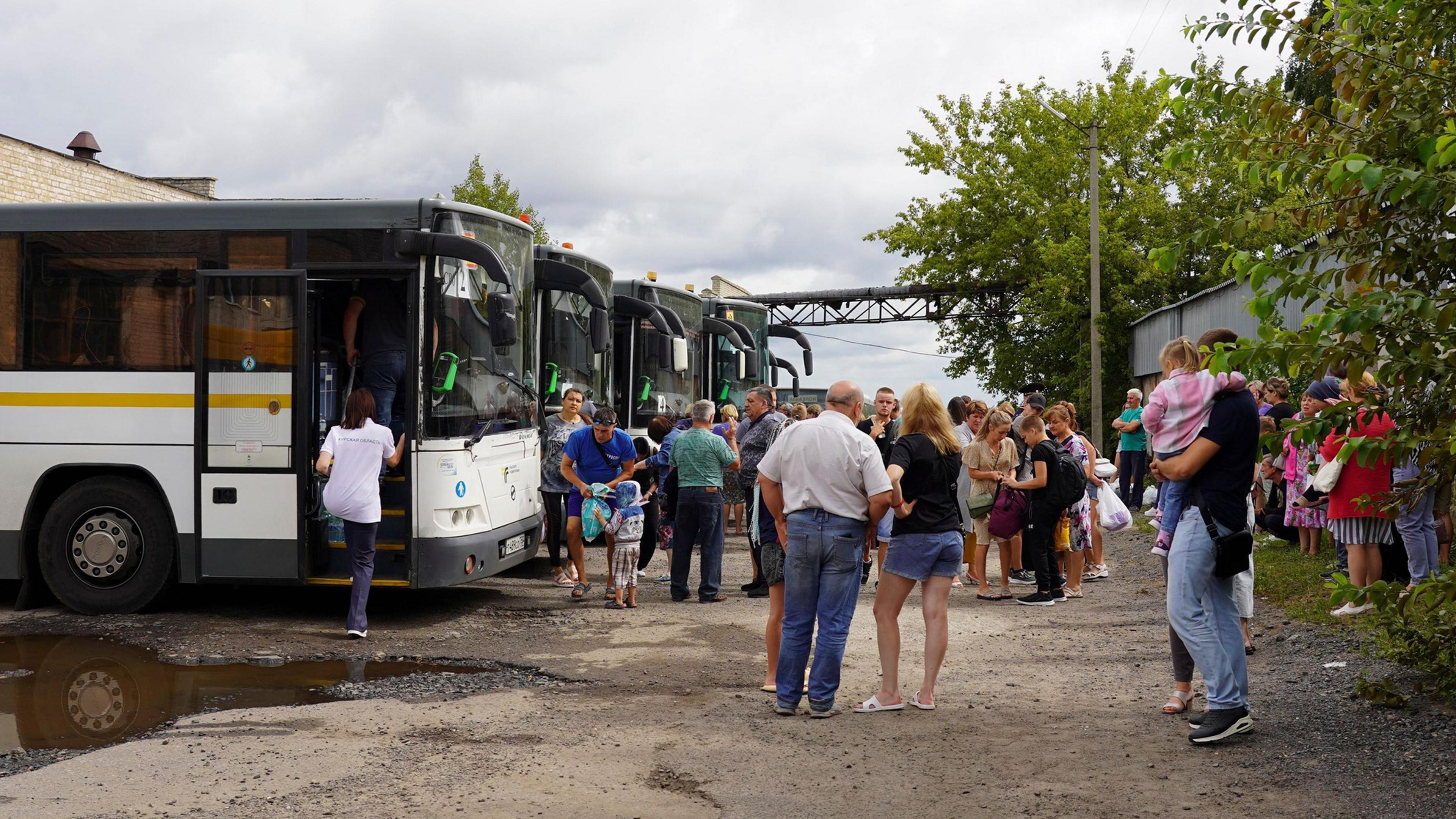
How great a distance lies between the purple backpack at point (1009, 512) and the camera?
11.3 metres

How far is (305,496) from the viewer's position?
31.7 feet

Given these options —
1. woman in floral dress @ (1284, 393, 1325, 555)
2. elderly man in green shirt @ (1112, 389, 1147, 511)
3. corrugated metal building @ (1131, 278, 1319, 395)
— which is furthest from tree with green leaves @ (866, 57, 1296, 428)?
woman in floral dress @ (1284, 393, 1325, 555)

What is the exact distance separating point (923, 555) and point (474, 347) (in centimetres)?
443

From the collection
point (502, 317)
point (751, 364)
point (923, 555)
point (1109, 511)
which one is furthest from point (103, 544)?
point (751, 364)

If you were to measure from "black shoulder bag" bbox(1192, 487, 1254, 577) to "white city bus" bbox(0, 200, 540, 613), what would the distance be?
5.24 meters

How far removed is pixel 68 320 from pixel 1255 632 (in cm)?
940

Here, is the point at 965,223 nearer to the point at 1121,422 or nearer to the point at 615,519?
the point at 1121,422

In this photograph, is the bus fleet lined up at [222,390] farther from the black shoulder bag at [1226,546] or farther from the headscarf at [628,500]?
the black shoulder bag at [1226,546]

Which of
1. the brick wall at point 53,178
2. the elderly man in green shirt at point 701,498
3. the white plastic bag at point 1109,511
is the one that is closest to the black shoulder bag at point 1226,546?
the elderly man in green shirt at point 701,498

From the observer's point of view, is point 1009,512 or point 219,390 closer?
point 219,390

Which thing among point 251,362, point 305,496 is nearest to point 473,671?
point 305,496

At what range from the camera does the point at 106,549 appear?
10062mm

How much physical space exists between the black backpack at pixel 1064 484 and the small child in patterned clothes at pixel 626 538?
351 centimetres

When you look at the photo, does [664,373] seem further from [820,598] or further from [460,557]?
[820,598]
